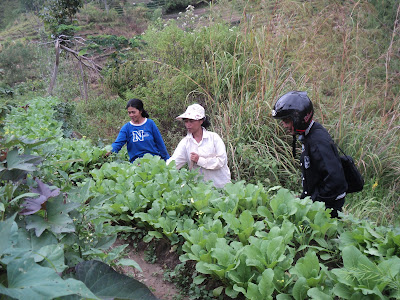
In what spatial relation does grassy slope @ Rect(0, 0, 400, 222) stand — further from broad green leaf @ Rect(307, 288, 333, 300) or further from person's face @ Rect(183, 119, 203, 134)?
broad green leaf @ Rect(307, 288, 333, 300)

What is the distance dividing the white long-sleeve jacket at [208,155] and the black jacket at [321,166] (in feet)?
4.47

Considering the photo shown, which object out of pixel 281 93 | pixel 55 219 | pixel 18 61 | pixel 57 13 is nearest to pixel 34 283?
pixel 55 219

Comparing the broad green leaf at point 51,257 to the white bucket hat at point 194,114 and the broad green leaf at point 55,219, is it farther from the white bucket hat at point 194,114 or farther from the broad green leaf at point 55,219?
the white bucket hat at point 194,114

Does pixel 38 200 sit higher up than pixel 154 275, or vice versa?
pixel 38 200

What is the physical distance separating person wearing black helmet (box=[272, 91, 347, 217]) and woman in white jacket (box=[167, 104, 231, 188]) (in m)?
1.30

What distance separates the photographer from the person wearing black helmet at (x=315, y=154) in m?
3.46

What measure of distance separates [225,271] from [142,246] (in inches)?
49.1

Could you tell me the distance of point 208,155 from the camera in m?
4.83

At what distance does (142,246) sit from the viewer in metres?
3.68

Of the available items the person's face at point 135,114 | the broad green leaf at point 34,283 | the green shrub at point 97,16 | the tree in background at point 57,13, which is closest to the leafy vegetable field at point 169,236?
the broad green leaf at point 34,283

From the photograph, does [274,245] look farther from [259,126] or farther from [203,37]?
[203,37]

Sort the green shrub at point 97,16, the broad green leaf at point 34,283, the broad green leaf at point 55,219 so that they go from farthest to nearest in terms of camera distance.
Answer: the green shrub at point 97,16 < the broad green leaf at point 55,219 < the broad green leaf at point 34,283

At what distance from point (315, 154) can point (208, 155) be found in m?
1.62

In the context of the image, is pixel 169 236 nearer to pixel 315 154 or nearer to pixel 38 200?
pixel 315 154
